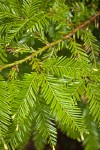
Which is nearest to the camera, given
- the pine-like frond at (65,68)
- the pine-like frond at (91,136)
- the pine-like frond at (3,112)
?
the pine-like frond at (3,112)

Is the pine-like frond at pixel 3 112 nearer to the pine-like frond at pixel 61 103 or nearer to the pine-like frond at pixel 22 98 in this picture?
the pine-like frond at pixel 22 98

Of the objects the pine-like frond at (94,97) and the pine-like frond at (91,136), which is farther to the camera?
the pine-like frond at (91,136)

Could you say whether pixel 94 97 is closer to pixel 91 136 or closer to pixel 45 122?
pixel 45 122

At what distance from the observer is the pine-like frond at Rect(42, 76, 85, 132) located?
0.92 m

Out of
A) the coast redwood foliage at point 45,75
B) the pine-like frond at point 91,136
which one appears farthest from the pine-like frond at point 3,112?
the pine-like frond at point 91,136

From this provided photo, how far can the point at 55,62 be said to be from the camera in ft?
3.25

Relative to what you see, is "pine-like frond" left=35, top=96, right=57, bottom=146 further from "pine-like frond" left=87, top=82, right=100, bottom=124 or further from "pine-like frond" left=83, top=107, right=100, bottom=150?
"pine-like frond" left=83, top=107, right=100, bottom=150

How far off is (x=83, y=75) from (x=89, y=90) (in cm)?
7

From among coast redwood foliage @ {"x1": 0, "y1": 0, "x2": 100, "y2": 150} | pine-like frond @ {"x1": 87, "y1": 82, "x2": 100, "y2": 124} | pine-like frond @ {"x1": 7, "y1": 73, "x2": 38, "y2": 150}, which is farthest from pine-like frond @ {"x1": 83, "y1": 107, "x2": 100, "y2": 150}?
pine-like frond @ {"x1": 7, "y1": 73, "x2": 38, "y2": 150}

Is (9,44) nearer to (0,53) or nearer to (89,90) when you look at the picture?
(0,53)

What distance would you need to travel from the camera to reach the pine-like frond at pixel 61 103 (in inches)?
36.1

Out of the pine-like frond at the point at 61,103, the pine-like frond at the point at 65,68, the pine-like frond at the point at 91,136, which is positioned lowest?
the pine-like frond at the point at 91,136

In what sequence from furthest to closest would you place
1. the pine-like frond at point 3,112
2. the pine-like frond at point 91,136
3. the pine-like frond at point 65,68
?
the pine-like frond at point 91,136, the pine-like frond at point 65,68, the pine-like frond at point 3,112

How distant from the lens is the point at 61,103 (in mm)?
927
